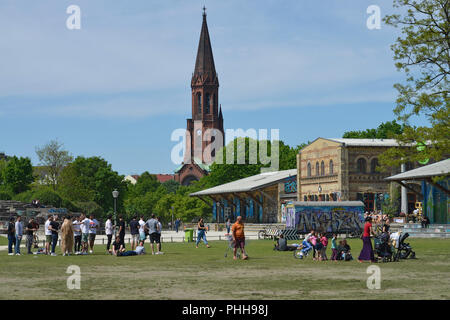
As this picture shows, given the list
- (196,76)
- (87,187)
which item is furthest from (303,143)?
(196,76)

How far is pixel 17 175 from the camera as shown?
9606 cm

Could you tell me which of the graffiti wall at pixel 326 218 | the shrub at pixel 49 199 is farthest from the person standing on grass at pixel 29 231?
the shrub at pixel 49 199

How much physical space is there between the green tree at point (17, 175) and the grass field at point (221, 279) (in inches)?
2916

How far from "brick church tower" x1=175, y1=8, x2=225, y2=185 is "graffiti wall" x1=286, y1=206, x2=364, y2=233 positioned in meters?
110

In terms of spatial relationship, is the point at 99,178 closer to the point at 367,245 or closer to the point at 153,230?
the point at 153,230

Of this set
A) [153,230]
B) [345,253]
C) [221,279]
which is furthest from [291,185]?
[221,279]

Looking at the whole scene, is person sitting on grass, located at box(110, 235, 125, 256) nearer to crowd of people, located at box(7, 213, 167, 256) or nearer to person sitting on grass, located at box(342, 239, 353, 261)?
crowd of people, located at box(7, 213, 167, 256)

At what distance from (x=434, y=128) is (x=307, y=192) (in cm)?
4392

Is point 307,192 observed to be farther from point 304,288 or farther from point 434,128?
point 304,288

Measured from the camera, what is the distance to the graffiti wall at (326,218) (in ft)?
160

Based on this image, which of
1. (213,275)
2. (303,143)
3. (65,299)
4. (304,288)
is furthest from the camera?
(303,143)
